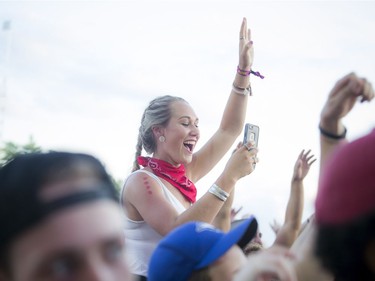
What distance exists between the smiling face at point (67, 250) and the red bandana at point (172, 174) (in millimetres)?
1585

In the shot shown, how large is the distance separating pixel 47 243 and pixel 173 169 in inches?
68.4

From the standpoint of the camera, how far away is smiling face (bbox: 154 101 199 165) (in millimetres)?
2910

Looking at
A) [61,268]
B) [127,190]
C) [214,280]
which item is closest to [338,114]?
[214,280]

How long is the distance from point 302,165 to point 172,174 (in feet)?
2.34

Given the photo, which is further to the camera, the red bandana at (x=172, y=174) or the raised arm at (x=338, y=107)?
the red bandana at (x=172, y=174)

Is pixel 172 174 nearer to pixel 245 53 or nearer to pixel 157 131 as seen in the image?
→ pixel 157 131

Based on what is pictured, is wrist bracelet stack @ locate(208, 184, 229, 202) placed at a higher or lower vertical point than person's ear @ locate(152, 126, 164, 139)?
lower

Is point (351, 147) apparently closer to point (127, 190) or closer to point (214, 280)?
point (214, 280)

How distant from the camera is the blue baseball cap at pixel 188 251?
1597 mm

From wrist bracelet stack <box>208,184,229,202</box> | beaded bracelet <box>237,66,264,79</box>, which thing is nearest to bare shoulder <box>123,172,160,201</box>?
wrist bracelet stack <box>208,184,229,202</box>

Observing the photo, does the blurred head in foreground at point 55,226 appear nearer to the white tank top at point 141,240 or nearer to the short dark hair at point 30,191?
the short dark hair at point 30,191

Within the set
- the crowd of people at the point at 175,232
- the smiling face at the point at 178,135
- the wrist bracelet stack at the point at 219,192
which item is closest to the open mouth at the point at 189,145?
the smiling face at the point at 178,135

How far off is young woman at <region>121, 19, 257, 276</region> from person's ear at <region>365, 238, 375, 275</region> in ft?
3.99

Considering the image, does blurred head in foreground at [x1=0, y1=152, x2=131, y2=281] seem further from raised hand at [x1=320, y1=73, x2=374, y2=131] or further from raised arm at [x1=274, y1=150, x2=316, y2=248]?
raised arm at [x1=274, y1=150, x2=316, y2=248]
